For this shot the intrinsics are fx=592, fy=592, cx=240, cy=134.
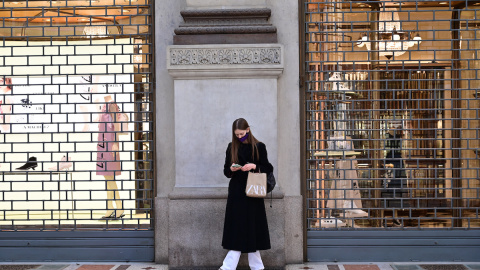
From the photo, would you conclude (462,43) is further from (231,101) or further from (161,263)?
(161,263)

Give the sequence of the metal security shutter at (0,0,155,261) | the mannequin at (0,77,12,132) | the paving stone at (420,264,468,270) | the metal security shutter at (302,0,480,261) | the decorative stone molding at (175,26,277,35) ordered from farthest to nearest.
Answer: the mannequin at (0,77,12,132), the metal security shutter at (0,0,155,261), the metal security shutter at (302,0,480,261), the decorative stone molding at (175,26,277,35), the paving stone at (420,264,468,270)

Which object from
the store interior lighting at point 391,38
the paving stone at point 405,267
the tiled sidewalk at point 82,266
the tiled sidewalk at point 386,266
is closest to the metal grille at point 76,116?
the tiled sidewalk at point 82,266

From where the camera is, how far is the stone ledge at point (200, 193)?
7645mm

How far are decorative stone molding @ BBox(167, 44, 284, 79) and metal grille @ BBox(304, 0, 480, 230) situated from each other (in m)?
0.73

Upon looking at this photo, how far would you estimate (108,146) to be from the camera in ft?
27.1

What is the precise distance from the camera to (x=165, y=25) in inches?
314

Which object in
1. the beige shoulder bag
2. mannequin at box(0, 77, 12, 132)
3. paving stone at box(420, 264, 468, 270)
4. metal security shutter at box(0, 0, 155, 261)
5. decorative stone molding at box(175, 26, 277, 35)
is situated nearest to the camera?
the beige shoulder bag

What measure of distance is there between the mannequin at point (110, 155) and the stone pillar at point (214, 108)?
3.10ft

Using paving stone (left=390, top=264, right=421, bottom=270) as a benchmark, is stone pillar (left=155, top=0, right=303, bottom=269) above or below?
above

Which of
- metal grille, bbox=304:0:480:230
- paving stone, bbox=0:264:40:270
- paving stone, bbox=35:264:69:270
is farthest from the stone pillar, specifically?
paving stone, bbox=0:264:40:270

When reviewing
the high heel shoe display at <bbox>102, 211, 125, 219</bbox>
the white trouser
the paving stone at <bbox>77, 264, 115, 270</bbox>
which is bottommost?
the paving stone at <bbox>77, 264, 115, 270</bbox>

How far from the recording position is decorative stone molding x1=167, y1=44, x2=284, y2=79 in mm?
7637

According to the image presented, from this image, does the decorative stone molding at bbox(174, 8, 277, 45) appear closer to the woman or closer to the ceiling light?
the ceiling light

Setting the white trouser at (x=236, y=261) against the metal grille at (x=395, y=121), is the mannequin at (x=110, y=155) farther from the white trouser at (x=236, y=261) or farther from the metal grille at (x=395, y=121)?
the metal grille at (x=395, y=121)
